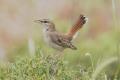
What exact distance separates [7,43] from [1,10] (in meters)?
1.09

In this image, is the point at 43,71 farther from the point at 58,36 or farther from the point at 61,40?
the point at 58,36

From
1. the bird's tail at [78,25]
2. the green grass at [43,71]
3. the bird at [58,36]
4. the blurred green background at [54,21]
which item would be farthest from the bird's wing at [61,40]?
the blurred green background at [54,21]

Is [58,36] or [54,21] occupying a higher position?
[54,21]

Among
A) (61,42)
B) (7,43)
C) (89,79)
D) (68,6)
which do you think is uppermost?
(68,6)

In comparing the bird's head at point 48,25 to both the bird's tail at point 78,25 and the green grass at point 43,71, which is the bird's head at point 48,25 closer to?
the bird's tail at point 78,25

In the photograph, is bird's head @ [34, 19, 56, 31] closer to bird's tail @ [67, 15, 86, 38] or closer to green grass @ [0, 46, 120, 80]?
bird's tail @ [67, 15, 86, 38]

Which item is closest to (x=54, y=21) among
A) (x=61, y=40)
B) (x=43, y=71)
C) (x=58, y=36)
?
(x=58, y=36)

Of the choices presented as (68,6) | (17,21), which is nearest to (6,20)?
(17,21)

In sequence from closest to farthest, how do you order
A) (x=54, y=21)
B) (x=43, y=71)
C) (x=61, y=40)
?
(x=43, y=71), (x=61, y=40), (x=54, y=21)

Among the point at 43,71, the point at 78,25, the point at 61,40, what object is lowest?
the point at 43,71

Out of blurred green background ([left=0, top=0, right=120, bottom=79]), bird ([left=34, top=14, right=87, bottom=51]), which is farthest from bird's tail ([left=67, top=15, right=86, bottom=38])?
blurred green background ([left=0, top=0, right=120, bottom=79])

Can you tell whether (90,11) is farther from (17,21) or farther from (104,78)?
(104,78)

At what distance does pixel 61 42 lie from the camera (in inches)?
330

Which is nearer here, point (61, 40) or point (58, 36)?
point (61, 40)
